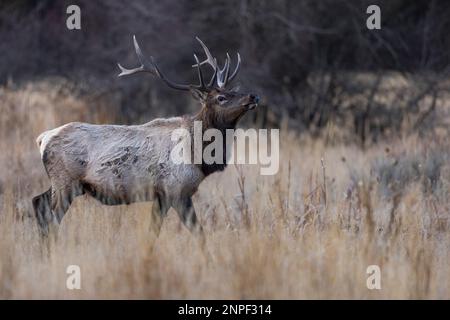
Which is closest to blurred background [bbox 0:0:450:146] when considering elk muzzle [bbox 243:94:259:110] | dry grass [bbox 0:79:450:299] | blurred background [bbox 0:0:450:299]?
blurred background [bbox 0:0:450:299]

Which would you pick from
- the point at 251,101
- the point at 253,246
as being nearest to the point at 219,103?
the point at 251,101

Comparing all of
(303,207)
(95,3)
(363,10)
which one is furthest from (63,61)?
(303,207)

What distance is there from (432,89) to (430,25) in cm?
103

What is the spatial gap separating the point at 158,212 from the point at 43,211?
42.9 inches

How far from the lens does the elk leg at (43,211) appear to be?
7727mm

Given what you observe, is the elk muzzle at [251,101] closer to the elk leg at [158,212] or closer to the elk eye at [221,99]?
the elk eye at [221,99]

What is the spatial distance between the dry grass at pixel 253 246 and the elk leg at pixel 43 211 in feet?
0.37

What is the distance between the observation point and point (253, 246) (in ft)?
21.4

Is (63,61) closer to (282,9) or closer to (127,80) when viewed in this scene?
(127,80)

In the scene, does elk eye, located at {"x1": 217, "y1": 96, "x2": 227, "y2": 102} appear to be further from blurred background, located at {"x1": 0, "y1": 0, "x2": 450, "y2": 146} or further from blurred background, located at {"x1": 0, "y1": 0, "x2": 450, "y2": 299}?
blurred background, located at {"x1": 0, "y1": 0, "x2": 450, "y2": 146}

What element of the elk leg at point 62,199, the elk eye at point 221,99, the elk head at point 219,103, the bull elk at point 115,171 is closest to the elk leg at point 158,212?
the bull elk at point 115,171

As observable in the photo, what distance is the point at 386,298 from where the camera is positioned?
238 inches

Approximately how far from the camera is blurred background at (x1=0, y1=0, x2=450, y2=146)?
14.2m

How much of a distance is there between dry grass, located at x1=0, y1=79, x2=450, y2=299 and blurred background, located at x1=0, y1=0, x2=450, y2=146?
3975 millimetres
